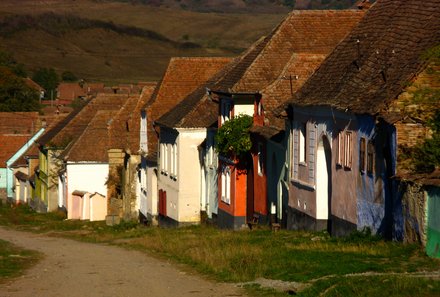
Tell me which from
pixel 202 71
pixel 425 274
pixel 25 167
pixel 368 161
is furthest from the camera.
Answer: pixel 25 167

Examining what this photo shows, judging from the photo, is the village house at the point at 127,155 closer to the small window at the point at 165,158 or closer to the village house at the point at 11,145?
the small window at the point at 165,158

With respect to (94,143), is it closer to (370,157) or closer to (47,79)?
(370,157)

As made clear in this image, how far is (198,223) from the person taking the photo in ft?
160

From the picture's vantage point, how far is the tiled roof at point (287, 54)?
131 ft

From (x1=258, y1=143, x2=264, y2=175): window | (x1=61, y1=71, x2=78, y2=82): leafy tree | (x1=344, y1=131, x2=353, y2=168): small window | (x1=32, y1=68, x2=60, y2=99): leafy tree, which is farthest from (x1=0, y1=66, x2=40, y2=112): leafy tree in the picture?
(x1=344, y1=131, x2=353, y2=168): small window

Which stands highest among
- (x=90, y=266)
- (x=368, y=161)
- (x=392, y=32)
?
(x=392, y=32)

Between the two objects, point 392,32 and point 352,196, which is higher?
point 392,32

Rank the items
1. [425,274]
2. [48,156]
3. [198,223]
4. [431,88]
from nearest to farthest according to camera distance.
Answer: [425,274] → [431,88] → [198,223] → [48,156]

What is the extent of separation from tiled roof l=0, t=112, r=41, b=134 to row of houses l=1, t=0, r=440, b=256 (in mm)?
27491

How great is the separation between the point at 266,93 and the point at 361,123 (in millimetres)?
10264

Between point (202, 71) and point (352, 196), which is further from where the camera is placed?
point (202, 71)

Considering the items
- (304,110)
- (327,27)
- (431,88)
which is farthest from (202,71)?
(431,88)

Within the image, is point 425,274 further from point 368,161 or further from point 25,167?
point 25,167

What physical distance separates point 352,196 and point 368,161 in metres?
1.60
